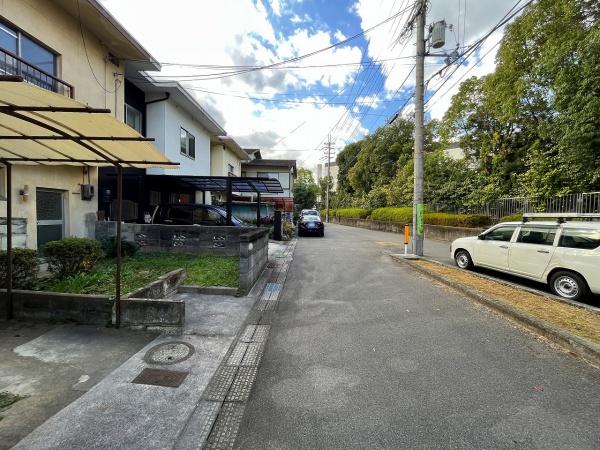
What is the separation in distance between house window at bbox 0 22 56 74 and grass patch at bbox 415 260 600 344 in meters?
9.83

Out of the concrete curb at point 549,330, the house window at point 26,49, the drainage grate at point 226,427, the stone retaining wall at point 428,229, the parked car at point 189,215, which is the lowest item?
the drainage grate at point 226,427

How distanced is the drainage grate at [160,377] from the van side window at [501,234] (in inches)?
304

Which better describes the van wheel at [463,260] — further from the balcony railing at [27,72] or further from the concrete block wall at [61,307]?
the balcony railing at [27,72]

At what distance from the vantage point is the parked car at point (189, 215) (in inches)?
445

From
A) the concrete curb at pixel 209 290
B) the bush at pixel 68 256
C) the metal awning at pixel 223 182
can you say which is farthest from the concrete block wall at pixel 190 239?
the bush at pixel 68 256

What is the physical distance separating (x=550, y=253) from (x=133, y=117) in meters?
13.3

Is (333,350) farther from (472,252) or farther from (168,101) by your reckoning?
(168,101)

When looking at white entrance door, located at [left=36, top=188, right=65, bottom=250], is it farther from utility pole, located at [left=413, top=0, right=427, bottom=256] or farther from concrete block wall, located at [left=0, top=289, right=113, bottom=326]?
utility pole, located at [left=413, top=0, right=427, bottom=256]

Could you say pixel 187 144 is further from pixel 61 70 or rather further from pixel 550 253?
pixel 550 253

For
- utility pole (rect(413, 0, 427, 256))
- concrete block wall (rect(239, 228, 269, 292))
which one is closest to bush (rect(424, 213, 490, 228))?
utility pole (rect(413, 0, 427, 256))

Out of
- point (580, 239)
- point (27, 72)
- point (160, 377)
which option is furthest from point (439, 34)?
point (160, 377)

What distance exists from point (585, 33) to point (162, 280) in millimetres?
15678

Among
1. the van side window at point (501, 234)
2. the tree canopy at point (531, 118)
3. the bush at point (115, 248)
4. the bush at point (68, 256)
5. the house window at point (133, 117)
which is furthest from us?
the house window at point (133, 117)

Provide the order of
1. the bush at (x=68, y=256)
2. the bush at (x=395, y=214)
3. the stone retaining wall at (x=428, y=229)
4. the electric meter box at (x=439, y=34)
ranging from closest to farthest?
the bush at (x=68, y=256) → the electric meter box at (x=439, y=34) → the stone retaining wall at (x=428, y=229) → the bush at (x=395, y=214)
